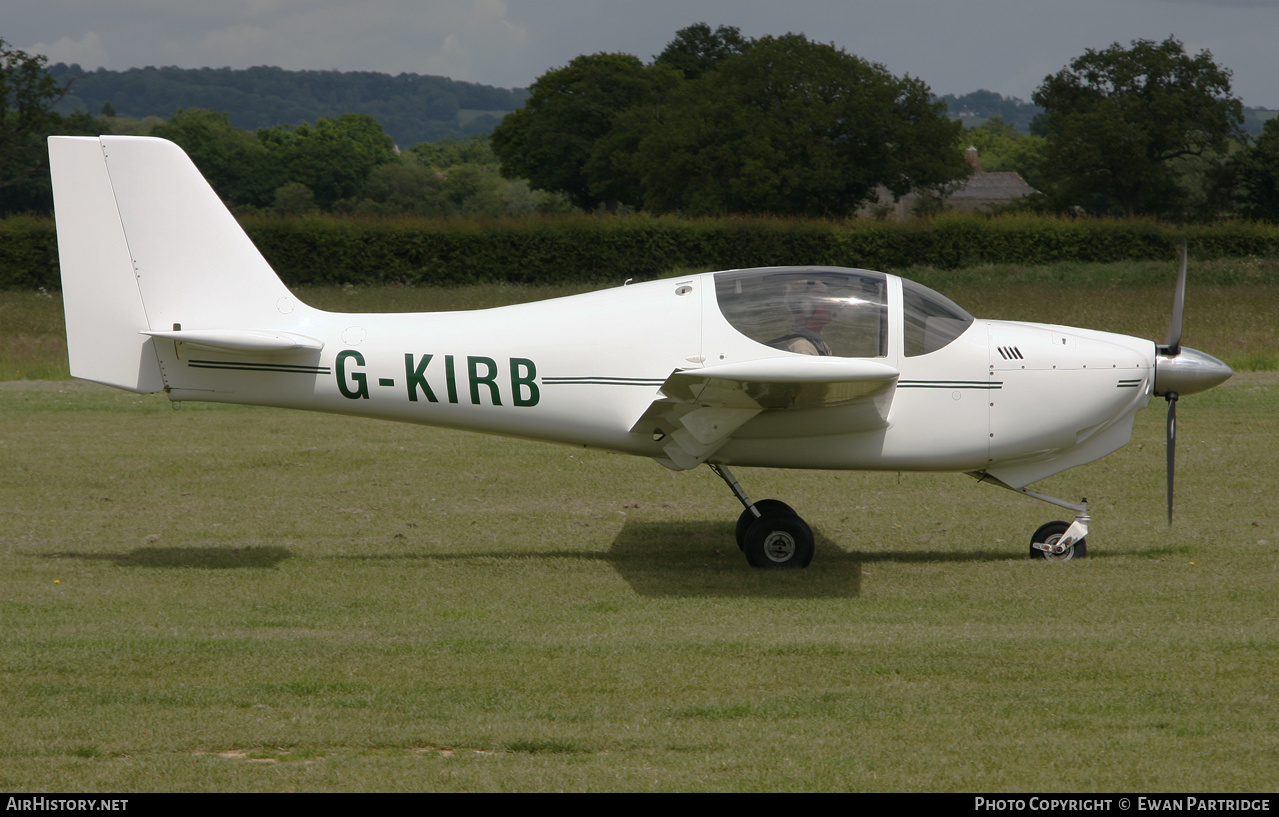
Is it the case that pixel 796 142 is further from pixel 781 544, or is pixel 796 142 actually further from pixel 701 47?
pixel 781 544

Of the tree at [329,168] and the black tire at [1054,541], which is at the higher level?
the tree at [329,168]

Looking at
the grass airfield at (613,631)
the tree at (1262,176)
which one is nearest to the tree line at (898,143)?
the tree at (1262,176)

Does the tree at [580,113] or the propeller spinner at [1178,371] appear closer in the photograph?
the propeller spinner at [1178,371]

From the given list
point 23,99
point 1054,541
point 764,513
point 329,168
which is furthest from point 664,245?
point 329,168

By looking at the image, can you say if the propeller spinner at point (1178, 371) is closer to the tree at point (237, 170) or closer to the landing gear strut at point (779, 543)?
the landing gear strut at point (779, 543)

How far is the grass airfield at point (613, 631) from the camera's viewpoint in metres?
4.56

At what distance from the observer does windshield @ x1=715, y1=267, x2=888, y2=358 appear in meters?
7.70

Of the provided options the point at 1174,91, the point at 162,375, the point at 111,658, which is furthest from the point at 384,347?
the point at 1174,91

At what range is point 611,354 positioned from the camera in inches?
311

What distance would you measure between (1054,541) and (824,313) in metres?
2.36

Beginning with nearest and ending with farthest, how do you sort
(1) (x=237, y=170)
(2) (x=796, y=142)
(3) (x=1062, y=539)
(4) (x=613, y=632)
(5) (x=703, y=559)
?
1. (4) (x=613, y=632)
2. (3) (x=1062, y=539)
3. (5) (x=703, y=559)
4. (2) (x=796, y=142)
5. (1) (x=237, y=170)

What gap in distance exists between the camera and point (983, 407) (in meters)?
7.88

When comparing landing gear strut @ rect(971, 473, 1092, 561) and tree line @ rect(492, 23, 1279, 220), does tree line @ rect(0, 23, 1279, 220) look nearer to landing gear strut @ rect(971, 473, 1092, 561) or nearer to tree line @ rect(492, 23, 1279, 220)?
tree line @ rect(492, 23, 1279, 220)
